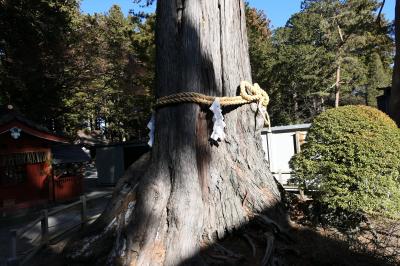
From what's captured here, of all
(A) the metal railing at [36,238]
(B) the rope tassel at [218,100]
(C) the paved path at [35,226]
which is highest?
(B) the rope tassel at [218,100]

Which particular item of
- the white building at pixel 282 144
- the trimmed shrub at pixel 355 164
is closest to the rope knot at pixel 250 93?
the trimmed shrub at pixel 355 164

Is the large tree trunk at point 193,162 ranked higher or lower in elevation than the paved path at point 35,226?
higher

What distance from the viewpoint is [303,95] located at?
109 ft

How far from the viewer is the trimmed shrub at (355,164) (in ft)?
15.8

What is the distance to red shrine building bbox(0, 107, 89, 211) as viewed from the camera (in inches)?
546

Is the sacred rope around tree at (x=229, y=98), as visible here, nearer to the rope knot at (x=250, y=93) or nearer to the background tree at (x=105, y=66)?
the rope knot at (x=250, y=93)

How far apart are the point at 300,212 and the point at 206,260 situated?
2088 mm

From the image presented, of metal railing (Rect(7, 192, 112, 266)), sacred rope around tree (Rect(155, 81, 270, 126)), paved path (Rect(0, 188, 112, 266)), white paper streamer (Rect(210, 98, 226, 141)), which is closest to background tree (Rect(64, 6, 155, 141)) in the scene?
paved path (Rect(0, 188, 112, 266))

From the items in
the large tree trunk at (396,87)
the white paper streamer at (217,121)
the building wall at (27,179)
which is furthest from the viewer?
the building wall at (27,179)

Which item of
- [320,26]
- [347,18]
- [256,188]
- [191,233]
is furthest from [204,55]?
[347,18]

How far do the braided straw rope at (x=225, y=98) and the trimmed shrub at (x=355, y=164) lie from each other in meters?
1.39

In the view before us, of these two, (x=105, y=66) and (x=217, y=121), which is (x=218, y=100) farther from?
(x=105, y=66)

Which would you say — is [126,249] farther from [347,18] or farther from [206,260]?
[347,18]

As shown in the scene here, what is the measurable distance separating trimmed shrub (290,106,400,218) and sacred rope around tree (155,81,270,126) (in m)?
1.25
